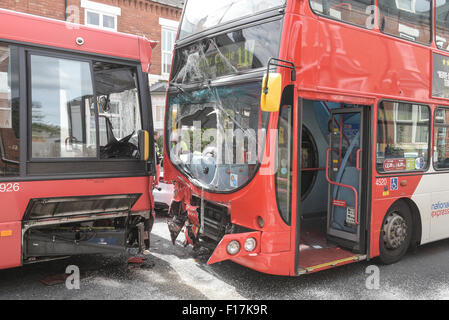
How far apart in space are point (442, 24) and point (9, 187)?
20.8 ft

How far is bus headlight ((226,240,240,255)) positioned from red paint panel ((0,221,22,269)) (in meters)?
2.19

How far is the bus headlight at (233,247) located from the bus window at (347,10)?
2.68 meters

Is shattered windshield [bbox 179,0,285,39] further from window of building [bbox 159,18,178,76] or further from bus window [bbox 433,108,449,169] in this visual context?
window of building [bbox 159,18,178,76]

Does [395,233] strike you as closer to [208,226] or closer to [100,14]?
[208,226]

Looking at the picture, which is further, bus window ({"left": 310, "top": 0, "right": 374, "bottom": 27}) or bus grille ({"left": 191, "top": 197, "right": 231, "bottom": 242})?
bus grille ({"left": 191, "top": 197, "right": 231, "bottom": 242})

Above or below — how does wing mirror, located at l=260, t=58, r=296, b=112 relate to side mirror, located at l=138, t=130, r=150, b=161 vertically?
above

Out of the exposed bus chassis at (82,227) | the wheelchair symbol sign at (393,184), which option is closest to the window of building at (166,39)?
the exposed bus chassis at (82,227)

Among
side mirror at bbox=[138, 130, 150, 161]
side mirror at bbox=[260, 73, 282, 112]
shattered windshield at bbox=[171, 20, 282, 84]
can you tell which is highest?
shattered windshield at bbox=[171, 20, 282, 84]

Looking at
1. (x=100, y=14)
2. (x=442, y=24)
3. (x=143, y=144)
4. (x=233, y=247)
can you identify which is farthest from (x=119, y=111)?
(x=100, y=14)

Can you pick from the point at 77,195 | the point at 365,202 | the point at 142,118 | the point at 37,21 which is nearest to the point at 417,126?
the point at 365,202

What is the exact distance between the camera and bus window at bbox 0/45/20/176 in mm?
4094

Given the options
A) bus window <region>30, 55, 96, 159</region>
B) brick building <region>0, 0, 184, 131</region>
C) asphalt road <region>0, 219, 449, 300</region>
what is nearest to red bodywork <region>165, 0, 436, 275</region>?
asphalt road <region>0, 219, 449, 300</region>
